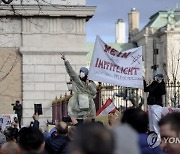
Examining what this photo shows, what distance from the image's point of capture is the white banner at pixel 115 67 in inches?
609

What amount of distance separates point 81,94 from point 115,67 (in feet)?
3.70

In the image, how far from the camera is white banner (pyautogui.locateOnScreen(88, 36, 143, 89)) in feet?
50.7

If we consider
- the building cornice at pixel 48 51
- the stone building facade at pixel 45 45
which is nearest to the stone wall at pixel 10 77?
the stone building facade at pixel 45 45

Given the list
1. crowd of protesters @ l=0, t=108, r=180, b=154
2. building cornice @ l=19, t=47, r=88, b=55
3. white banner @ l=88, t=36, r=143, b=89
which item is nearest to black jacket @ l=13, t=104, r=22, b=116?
building cornice @ l=19, t=47, r=88, b=55

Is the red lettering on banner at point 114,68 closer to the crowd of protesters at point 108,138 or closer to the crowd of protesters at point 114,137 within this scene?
the crowd of protesters at point 108,138

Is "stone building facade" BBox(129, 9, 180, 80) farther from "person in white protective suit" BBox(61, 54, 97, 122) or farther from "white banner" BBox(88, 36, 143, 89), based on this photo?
"person in white protective suit" BBox(61, 54, 97, 122)

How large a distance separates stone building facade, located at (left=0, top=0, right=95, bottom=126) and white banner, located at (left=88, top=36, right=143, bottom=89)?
2223 cm

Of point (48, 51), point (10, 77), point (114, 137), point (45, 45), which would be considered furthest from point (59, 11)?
point (114, 137)

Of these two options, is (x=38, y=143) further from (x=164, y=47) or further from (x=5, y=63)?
(x=164, y=47)

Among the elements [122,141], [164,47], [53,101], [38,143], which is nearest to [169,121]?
[38,143]

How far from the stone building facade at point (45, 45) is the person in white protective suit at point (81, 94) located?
904 inches

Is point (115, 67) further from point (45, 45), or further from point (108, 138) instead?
point (45, 45)

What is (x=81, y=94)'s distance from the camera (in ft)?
49.0

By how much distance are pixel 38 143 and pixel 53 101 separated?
31179mm
